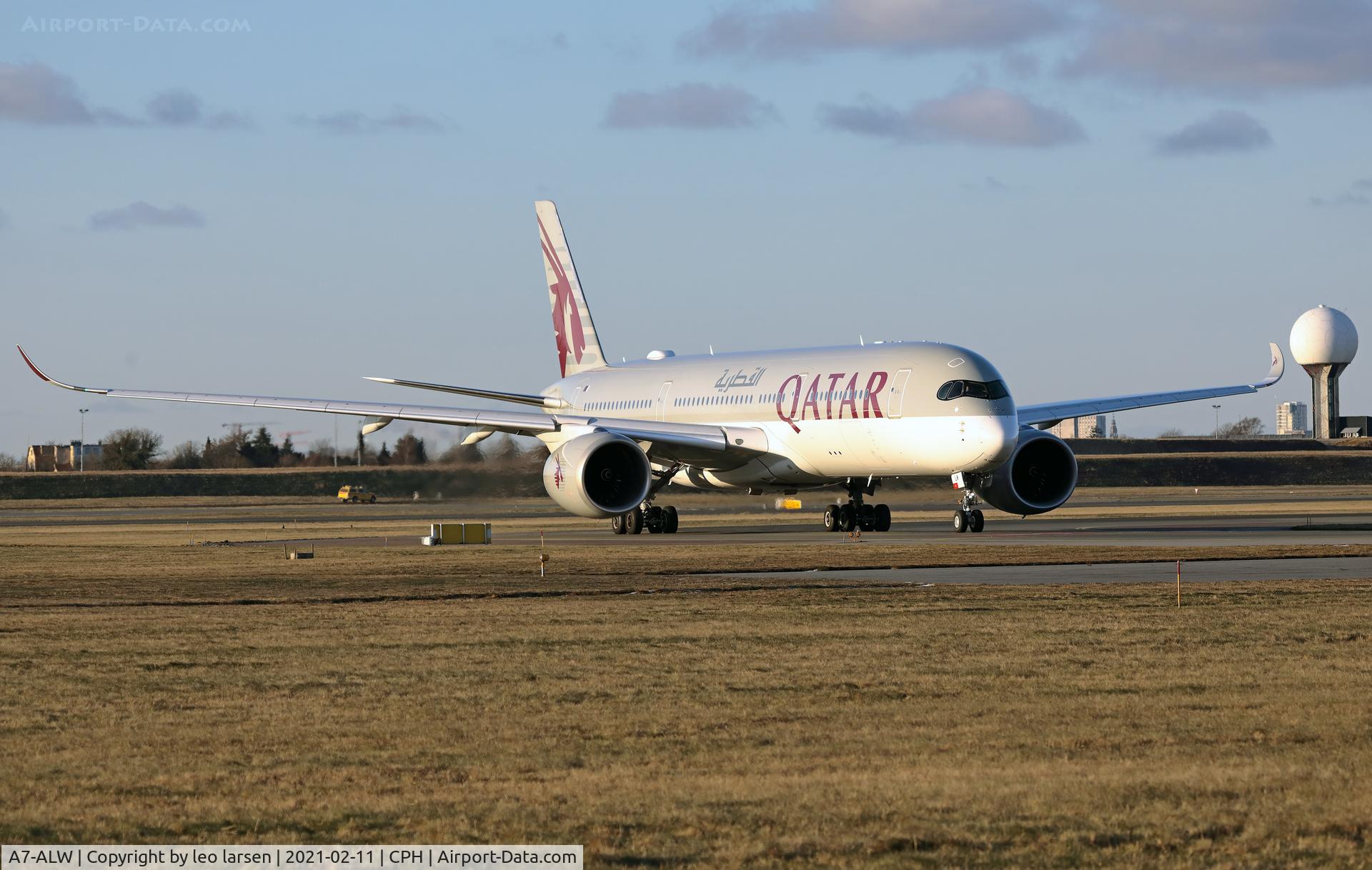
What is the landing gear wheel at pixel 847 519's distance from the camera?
128ft

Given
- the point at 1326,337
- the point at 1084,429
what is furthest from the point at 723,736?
the point at 1084,429

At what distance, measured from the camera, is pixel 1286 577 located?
2289 cm

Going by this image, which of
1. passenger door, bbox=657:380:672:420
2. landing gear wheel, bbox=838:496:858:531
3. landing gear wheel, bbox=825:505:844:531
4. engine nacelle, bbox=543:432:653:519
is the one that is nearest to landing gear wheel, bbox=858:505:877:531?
landing gear wheel, bbox=838:496:858:531

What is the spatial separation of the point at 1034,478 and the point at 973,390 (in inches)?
181

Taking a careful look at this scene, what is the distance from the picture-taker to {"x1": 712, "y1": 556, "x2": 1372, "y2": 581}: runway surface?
23047 millimetres

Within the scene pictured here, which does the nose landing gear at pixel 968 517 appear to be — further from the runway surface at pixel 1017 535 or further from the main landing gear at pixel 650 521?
the main landing gear at pixel 650 521

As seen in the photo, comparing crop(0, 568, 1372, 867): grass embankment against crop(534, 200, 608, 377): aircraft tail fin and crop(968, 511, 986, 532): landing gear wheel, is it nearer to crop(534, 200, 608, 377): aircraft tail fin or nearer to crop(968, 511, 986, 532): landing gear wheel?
crop(968, 511, 986, 532): landing gear wheel

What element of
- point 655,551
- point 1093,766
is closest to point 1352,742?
point 1093,766

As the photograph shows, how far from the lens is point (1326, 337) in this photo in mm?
113125

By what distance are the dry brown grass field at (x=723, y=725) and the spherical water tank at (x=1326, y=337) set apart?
9907cm

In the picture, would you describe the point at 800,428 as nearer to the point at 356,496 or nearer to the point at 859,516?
the point at 859,516

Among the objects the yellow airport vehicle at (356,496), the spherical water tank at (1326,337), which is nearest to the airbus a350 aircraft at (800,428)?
the yellow airport vehicle at (356,496)

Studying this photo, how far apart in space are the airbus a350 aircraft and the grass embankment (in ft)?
55.2

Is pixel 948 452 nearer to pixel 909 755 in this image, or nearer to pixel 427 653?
pixel 427 653
